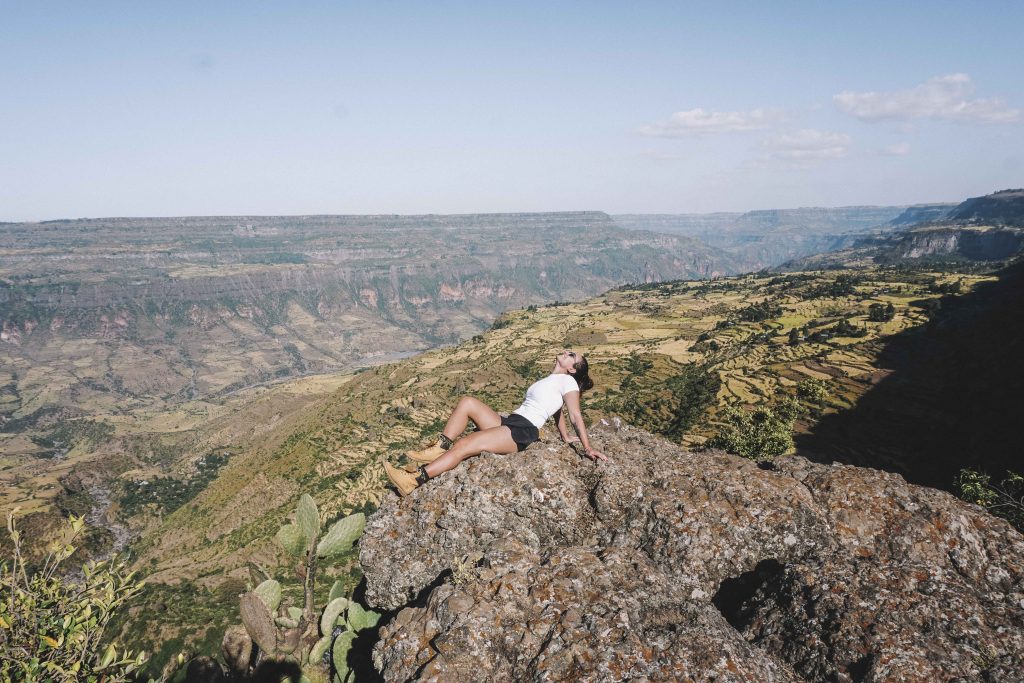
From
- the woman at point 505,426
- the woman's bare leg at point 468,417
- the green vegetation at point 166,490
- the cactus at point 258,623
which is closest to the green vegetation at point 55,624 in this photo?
the cactus at point 258,623

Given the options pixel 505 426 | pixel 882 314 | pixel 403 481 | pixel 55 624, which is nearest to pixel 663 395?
pixel 882 314

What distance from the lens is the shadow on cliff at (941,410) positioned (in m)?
49.8

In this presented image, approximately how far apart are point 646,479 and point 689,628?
3.76 meters

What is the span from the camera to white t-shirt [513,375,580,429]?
1163 cm

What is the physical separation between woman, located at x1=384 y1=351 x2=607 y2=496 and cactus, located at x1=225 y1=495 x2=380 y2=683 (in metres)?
2.10

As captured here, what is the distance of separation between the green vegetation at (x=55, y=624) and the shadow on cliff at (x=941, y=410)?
2050 inches

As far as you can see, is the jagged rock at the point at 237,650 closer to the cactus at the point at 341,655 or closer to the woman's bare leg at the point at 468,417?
the cactus at the point at 341,655

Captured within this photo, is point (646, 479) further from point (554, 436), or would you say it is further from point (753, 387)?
point (753, 387)

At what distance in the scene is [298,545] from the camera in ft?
26.1

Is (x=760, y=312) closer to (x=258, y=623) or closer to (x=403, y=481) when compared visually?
(x=403, y=481)

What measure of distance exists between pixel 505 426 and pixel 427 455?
1.97 meters

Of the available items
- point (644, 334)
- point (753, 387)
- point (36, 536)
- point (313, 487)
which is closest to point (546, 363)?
point (644, 334)

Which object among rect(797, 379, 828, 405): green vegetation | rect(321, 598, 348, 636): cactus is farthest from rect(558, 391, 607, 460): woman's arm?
rect(797, 379, 828, 405): green vegetation

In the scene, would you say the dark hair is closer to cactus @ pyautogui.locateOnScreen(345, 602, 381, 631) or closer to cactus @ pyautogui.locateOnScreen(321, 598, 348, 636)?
cactus @ pyautogui.locateOnScreen(345, 602, 381, 631)
